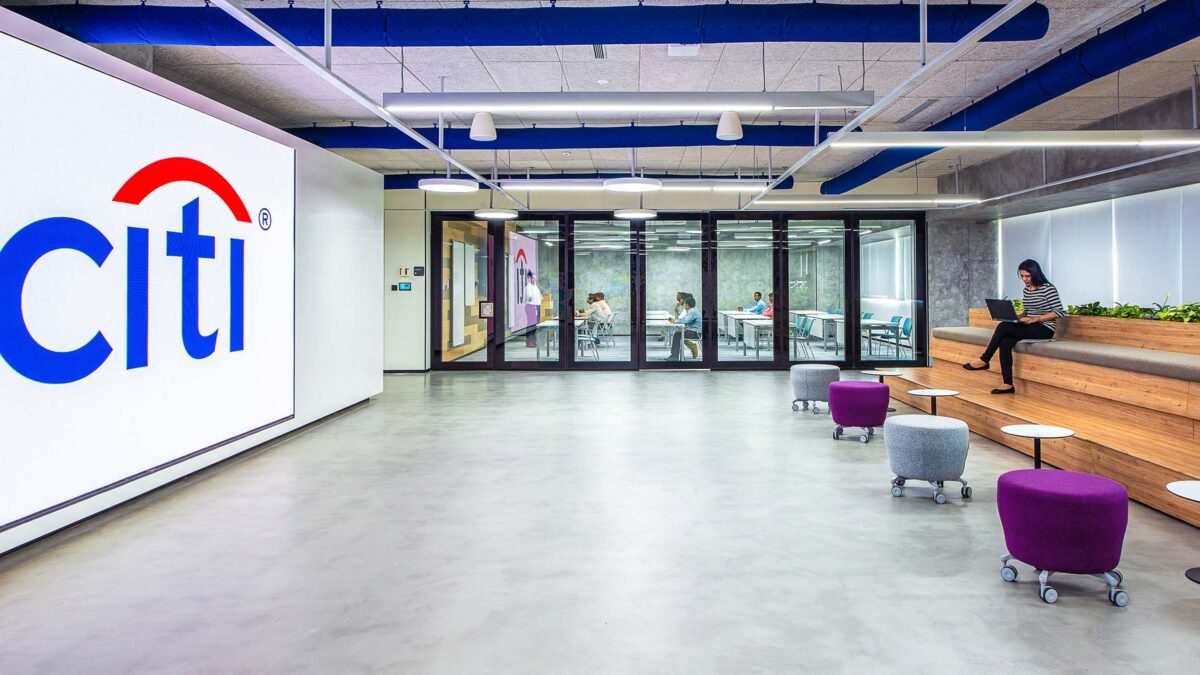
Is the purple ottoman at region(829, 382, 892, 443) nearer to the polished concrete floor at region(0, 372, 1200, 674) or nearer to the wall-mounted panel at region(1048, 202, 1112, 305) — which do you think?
the polished concrete floor at region(0, 372, 1200, 674)

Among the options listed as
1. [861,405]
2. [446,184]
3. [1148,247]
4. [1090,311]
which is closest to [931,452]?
[861,405]

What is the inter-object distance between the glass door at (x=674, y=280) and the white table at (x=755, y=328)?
2.42ft

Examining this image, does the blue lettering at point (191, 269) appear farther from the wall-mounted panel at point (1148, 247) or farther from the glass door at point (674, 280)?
the wall-mounted panel at point (1148, 247)

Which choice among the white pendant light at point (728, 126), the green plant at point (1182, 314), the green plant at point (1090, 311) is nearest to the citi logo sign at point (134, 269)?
the white pendant light at point (728, 126)

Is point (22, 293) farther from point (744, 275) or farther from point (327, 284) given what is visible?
point (744, 275)

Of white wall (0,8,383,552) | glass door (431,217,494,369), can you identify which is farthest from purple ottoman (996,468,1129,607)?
glass door (431,217,494,369)

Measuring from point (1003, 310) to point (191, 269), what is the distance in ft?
26.4

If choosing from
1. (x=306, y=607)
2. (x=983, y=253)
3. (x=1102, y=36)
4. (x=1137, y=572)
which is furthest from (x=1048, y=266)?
(x=306, y=607)

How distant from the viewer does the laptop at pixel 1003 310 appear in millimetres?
7801

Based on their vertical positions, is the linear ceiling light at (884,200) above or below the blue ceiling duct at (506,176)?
below

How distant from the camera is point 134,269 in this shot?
4574mm

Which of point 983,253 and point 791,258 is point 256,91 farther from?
point 983,253

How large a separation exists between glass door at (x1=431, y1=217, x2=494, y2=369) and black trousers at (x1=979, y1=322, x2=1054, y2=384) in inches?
337

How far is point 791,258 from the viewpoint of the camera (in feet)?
43.1
